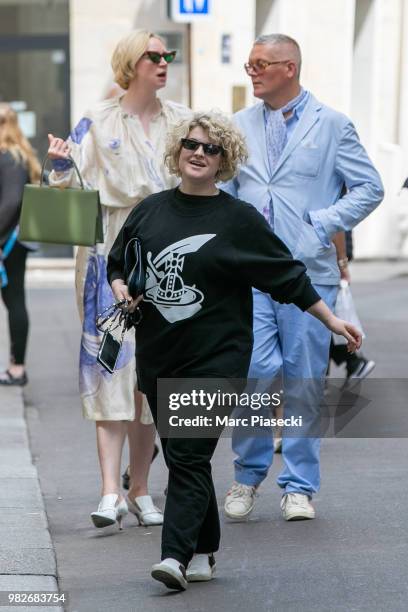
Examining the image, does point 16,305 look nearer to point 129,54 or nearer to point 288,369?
point 129,54

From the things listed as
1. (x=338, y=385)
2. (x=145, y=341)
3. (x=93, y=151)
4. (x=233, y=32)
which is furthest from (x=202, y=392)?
(x=233, y=32)

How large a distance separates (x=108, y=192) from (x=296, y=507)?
60.4 inches

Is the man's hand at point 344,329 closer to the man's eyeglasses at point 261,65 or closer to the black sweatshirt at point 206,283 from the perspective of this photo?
the black sweatshirt at point 206,283

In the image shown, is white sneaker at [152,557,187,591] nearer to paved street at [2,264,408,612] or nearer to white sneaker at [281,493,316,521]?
paved street at [2,264,408,612]

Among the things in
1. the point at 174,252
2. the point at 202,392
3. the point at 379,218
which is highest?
the point at 174,252

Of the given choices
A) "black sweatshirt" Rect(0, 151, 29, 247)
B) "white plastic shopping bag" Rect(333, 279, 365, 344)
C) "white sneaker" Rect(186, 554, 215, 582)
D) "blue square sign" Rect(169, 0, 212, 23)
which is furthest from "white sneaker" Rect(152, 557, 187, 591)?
"blue square sign" Rect(169, 0, 212, 23)

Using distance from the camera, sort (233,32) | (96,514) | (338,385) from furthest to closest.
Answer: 1. (233,32)
2. (338,385)
3. (96,514)

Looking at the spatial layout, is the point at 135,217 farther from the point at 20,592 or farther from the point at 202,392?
the point at 20,592

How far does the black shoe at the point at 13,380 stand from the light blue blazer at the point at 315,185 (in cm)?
393

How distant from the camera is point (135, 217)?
5.08 m

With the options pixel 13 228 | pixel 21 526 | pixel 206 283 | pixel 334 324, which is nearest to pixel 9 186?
pixel 13 228

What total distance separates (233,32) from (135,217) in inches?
489

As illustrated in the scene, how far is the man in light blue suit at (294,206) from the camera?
19.3ft

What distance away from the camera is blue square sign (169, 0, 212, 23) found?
1441 centimetres
